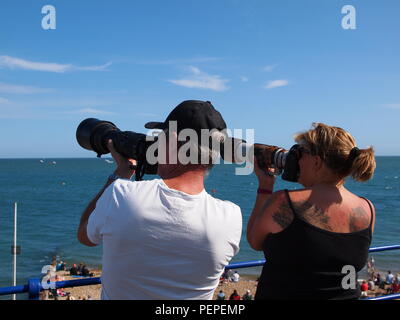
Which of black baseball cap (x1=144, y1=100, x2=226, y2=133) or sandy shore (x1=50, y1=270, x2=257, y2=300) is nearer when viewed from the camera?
black baseball cap (x1=144, y1=100, x2=226, y2=133)

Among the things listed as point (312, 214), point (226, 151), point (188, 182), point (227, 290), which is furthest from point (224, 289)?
point (188, 182)

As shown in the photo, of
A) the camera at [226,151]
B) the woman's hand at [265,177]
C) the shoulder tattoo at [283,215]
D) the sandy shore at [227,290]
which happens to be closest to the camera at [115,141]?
the camera at [226,151]

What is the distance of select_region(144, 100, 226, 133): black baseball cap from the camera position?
1.74 metres

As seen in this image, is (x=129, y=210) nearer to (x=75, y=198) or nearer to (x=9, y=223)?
(x=9, y=223)

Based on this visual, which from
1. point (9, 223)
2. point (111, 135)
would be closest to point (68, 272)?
point (9, 223)

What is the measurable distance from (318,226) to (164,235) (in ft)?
2.47

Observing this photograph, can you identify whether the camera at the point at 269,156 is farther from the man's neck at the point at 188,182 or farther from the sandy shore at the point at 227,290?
the sandy shore at the point at 227,290

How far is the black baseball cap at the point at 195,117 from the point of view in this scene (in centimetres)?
174

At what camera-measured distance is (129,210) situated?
1.54m

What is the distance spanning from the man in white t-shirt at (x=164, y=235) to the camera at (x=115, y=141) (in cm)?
46

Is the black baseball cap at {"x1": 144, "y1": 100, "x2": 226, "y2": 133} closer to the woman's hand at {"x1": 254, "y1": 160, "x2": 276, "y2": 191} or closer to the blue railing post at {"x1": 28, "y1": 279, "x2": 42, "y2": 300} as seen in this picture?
the woman's hand at {"x1": 254, "y1": 160, "x2": 276, "y2": 191}

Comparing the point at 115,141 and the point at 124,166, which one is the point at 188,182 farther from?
the point at 115,141

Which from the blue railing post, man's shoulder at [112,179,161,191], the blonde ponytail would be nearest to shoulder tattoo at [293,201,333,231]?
the blonde ponytail

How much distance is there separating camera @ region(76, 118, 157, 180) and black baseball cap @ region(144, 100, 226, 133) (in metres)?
0.34
